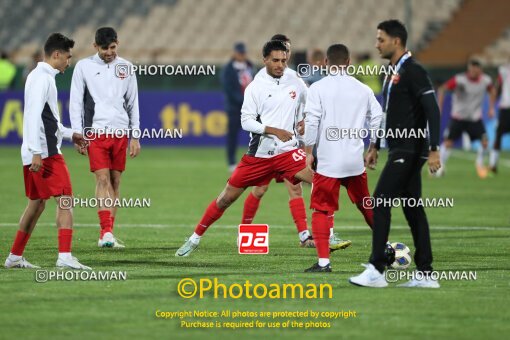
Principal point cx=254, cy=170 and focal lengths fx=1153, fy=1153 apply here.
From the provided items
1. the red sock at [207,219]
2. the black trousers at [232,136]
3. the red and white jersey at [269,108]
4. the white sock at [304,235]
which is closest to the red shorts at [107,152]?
the red sock at [207,219]

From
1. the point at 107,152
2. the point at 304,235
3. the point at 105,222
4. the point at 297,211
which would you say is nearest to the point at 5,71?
the point at 107,152

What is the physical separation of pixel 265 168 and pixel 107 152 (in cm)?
214

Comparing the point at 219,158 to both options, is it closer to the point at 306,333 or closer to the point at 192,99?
the point at 192,99

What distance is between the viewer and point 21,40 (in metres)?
38.6

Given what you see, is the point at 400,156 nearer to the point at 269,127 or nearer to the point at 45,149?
the point at 269,127

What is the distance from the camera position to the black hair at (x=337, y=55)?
10.6m

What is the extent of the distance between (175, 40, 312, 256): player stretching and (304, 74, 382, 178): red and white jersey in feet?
3.19

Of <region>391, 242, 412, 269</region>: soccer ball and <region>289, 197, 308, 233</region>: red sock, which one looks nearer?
<region>391, 242, 412, 269</region>: soccer ball

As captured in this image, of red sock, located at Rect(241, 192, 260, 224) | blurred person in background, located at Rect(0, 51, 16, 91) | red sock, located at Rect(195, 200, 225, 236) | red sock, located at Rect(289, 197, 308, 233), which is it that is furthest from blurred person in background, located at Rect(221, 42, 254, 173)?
red sock, located at Rect(195, 200, 225, 236)

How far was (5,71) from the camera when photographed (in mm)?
31938

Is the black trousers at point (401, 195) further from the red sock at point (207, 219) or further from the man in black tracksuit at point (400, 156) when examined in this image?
the red sock at point (207, 219)

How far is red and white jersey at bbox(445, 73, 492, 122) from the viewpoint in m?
24.2

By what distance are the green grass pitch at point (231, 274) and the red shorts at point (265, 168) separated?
794 mm

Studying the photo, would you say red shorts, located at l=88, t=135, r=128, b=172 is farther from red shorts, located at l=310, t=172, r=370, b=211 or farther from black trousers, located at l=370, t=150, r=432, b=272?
black trousers, located at l=370, t=150, r=432, b=272
